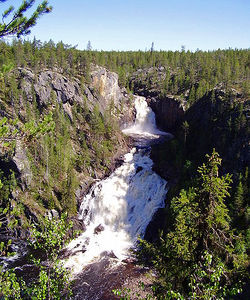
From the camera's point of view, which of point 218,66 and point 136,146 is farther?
point 218,66

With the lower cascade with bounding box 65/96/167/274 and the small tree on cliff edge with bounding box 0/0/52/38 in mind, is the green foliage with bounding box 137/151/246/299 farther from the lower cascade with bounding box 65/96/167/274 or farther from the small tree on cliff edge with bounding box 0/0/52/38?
the lower cascade with bounding box 65/96/167/274

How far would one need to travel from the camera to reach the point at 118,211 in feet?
143

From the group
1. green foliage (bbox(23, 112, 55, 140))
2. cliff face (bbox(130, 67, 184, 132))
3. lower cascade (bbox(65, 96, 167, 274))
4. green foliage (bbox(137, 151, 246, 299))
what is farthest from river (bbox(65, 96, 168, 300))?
green foliage (bbox(23, 112, 55, 140))

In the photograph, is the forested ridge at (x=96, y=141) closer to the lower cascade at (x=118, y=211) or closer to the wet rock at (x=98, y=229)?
the lower cascade at (x=118, y=211)

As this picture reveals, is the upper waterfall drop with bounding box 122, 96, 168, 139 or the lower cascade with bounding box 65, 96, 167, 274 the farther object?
the upper waterfall drop with bounding box 122, 96, 168, 139

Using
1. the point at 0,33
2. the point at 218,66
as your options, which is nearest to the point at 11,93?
the point at 0,33

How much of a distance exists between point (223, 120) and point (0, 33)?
148 ft

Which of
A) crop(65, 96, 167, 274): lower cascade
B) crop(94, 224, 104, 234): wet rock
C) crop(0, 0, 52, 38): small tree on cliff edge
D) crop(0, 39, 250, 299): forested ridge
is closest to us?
crop(0, 0, 52, 38): small tree on cliff edge

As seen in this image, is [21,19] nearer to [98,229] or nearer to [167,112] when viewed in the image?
[98,229]

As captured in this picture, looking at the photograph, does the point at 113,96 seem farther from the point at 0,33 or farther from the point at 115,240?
the point at 0,33

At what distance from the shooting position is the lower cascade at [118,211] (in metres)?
36.0

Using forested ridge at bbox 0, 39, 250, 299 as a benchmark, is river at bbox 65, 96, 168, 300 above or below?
below

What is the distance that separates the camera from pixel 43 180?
4475 centimetres

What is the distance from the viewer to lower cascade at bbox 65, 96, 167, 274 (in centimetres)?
3600
